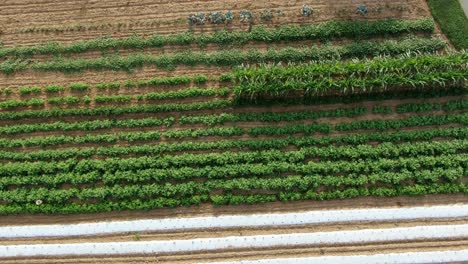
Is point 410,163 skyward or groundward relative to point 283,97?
groundward

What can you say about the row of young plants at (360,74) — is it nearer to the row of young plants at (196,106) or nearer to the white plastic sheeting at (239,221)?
the row of young plants at (196,106)

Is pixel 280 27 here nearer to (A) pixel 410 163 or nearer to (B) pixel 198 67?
(B) pixel 198 67

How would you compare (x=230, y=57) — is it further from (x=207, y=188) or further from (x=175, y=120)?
(x=207, y=188)

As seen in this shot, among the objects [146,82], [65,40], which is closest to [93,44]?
[65,40]

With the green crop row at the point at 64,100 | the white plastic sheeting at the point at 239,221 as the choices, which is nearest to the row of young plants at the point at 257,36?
the green crop row at the point at 64,100

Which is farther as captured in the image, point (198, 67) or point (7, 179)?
point (198, 67)

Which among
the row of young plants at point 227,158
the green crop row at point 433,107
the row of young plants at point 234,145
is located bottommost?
the row of young plants at point 227,158
